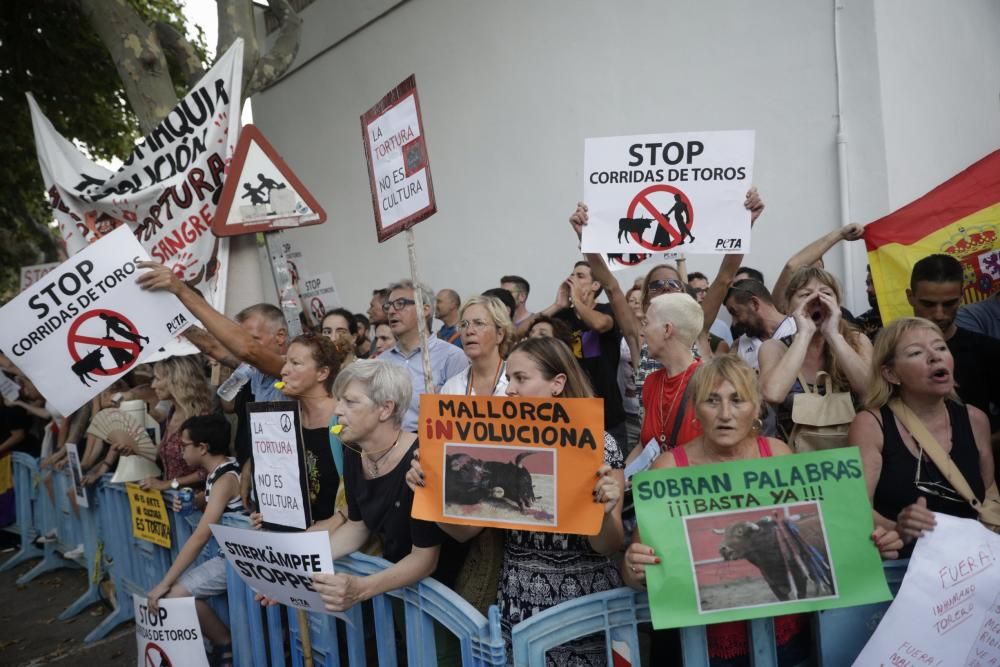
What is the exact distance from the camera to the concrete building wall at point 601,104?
608 centimetres

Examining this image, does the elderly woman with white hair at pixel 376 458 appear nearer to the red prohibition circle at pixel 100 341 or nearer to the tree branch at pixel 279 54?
the red prohibition circle at pixel 100 341

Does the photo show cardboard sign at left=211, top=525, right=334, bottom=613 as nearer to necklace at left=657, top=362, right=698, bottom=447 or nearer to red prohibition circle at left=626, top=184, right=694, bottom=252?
necklace at left=657, top=362, right=698, bottom=447

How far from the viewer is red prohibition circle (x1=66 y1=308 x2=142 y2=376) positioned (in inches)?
157

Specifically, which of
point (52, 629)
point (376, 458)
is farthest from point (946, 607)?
point (52, 629)

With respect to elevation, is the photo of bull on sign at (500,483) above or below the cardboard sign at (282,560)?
above

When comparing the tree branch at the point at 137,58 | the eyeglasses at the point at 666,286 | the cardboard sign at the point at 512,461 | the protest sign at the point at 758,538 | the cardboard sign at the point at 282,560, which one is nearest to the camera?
the protest sign at the point at 758,538

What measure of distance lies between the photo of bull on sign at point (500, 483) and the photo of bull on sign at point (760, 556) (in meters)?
0.46

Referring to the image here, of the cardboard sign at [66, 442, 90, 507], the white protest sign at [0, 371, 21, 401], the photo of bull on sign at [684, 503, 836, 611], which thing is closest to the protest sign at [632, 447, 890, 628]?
the photo of bull on sign at [684, 503, 836, 611]

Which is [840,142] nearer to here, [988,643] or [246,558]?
[988,643]

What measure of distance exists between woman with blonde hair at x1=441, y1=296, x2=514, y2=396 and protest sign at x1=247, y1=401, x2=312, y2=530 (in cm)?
114

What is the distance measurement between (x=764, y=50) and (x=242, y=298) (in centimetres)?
479

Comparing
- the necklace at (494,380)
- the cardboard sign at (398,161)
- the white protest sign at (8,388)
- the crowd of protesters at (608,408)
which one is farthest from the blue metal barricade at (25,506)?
the cardboard sign at (398,161)

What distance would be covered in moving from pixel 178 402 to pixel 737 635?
399 cm

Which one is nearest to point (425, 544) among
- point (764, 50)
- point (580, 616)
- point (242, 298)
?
point (580, 616)
